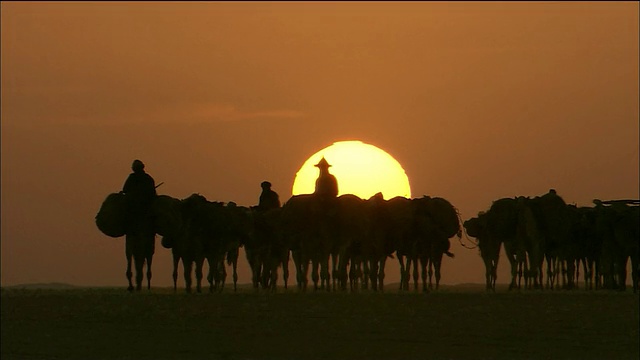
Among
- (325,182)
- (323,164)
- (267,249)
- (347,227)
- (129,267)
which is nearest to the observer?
(129,267)

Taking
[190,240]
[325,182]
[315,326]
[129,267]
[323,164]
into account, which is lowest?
[315,326]

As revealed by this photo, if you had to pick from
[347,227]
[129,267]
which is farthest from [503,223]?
[129,267]

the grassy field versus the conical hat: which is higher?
the conical hat

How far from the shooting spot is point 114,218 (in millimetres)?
40656

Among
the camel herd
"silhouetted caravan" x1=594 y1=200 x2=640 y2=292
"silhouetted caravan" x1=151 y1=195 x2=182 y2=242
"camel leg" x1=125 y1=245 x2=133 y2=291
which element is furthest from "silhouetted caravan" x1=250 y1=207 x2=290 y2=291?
"silhouetted caravan" x1=594 y1=200 x2=640 y2=292

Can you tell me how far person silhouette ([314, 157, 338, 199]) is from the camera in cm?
4519

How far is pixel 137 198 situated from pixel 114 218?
69cm

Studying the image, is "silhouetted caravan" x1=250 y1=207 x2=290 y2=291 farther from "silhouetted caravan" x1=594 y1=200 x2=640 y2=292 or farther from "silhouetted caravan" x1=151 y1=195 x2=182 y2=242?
"silhouetted caravan" x1=594 y1=200 x2=640 y2=292

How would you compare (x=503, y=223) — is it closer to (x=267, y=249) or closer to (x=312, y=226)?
(x=312, y=226)

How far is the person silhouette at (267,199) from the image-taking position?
157 ft

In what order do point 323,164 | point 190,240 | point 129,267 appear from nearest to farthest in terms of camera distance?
1. point 129,267
2. point 190,240
3. point 323,164

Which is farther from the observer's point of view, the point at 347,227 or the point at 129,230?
the point at 347,227

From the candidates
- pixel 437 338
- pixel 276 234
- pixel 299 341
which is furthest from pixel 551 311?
pixel 276 234

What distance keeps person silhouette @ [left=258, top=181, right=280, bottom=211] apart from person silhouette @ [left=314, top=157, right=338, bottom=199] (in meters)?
2.52
